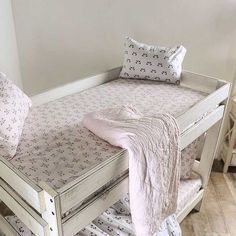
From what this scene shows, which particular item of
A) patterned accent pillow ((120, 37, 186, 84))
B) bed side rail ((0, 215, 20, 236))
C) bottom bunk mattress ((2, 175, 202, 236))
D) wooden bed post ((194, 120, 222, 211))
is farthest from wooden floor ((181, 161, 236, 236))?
bed side rail ((0, 215, 20, 236))

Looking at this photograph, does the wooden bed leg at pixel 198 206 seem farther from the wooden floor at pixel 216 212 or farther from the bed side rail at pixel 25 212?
the bed side rail at pixel 25 212

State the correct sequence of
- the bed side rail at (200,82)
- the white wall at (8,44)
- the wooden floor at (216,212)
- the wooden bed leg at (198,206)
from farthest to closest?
1. the white wall at (8,44)
2. the wooden bed leg at (198,206)
3. the wooden floor at (216,212)
4. the bed side rail at (200,82)

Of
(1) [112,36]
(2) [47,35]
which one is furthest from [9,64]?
(1) [112,36]

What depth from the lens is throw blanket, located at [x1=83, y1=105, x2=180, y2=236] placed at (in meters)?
1.07

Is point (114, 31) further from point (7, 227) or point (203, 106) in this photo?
point (7, 227)

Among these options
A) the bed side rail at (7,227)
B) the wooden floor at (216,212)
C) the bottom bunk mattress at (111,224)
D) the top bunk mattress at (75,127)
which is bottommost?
the wooden floor at (216,212)

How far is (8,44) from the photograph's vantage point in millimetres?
2211

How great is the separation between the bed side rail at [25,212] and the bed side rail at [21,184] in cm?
6

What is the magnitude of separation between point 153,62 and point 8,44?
1153mm

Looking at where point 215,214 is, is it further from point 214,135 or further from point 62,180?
point 62,180

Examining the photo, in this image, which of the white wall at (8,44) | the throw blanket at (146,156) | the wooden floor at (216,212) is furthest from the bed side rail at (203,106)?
the white wall at (8,44)

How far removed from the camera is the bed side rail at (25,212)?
3.12 ft

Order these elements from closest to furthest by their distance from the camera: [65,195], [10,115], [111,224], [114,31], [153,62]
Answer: [65,195] < [10,115] < [111,224] < [153,62] < [114,31]

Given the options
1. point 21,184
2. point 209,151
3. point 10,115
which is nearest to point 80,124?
point 10,115
